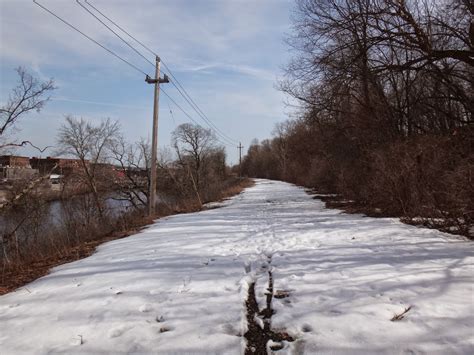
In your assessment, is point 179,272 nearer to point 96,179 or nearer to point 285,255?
point 285,255

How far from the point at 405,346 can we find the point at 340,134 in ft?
43.4

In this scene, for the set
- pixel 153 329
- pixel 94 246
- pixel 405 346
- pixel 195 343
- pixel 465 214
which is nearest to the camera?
pixel 405 346

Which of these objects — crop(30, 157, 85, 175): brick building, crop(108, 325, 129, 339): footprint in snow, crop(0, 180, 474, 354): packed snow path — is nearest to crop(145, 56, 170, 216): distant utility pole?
crop(30, 157, 85, 175): brick building

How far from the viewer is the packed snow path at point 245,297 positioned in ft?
10.6


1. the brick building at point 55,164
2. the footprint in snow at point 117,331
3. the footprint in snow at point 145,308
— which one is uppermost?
the brick building at point 55,164

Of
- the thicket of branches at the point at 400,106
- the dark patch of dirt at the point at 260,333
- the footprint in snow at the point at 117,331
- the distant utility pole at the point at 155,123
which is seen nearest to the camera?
the dark patch of dirt at the point at 260,333

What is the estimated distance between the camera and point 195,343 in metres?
3.23

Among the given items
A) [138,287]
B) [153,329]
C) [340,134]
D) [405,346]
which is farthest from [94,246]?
[340,134]

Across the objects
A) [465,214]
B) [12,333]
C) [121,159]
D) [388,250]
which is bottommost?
[12,333]

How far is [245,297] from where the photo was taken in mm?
4367

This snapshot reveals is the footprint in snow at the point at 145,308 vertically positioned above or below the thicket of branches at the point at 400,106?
below

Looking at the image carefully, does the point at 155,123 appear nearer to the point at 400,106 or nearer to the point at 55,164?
the point at 55,164

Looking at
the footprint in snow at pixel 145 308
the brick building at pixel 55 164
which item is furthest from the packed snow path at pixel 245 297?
the brick building at pixel 55 164

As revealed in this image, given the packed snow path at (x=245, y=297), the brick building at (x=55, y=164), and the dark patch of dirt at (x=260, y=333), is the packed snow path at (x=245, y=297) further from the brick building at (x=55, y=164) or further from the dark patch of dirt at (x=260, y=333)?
the brick building at (x=55, y=164)
